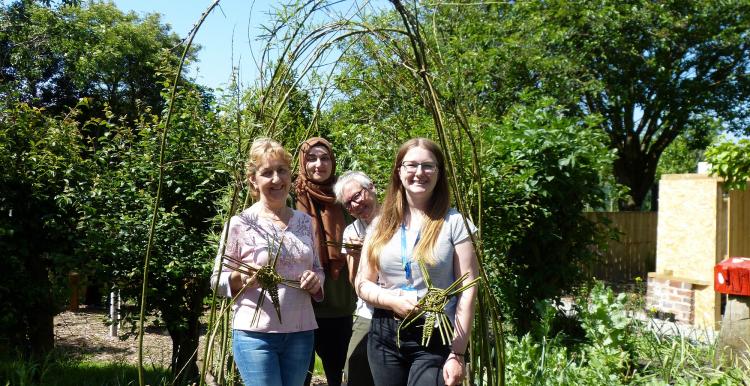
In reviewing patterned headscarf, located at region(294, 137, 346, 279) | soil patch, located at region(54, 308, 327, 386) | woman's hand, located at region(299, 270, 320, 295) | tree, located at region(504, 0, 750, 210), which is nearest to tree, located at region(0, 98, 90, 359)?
soil patch, located at region(54, 308, 327, 386)

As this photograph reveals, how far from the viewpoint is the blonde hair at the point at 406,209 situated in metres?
2.15

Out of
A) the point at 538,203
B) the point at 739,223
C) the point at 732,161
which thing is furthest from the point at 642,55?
the point at 538,203

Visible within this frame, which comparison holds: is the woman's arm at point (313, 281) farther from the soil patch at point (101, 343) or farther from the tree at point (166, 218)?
the soil patch at point (101, 343)

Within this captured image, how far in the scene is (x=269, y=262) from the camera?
2.26m

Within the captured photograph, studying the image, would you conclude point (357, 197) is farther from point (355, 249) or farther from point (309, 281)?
point (309, 281)

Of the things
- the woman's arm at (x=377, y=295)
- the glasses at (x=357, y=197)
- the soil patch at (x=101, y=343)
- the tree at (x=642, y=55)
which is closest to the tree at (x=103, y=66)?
the soil patch at (x=101, y=343)

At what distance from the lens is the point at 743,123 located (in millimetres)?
13312

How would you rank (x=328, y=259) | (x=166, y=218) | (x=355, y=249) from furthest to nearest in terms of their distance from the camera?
(x=166, y=218), (x=328, y=259), (x=355, y=249)

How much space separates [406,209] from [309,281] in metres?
0.44

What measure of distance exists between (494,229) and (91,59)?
1352cm

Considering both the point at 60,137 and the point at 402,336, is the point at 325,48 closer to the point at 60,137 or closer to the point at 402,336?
the point at 402,336

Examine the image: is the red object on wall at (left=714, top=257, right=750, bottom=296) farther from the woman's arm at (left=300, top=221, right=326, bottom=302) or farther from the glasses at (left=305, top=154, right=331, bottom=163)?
the woman's arm at (left=300, top=221, right=326, bottom=302)

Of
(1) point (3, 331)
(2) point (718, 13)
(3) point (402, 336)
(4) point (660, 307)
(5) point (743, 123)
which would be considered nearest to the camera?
(3) point (402, 336)

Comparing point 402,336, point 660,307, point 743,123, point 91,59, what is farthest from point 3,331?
point 743,123
